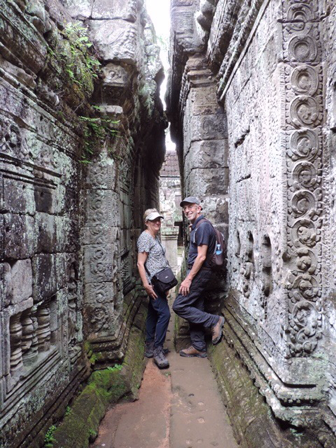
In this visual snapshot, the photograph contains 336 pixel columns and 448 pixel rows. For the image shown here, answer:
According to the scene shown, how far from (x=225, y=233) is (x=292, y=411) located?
8.61 ft

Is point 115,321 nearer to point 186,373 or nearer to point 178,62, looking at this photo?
point 186,373

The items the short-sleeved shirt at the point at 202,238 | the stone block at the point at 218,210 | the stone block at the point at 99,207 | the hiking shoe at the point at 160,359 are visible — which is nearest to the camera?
the stone block at the point at 99,207

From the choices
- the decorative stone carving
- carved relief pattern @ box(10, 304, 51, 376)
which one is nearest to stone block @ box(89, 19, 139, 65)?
carved relief pattern @ box(10, 304, 51, 376)

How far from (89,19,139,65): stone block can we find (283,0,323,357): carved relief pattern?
5.24 ft

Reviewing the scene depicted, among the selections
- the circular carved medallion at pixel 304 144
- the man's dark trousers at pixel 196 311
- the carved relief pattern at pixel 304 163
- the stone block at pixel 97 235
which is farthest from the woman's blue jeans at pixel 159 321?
the circular carved medallion at pixel 304 144

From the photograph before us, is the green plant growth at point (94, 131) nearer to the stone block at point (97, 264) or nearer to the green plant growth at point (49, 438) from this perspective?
the stone block at point (97, 264)

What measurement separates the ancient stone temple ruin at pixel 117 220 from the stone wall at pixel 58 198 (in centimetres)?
1

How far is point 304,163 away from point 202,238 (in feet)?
5.86

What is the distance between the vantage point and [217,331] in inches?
148

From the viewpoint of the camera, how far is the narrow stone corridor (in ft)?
8.13

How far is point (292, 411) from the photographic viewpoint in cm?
206

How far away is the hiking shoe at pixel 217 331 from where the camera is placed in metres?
3.72

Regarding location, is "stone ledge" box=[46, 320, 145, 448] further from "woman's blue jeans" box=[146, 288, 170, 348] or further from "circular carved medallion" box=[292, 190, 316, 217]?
"circular carved medallion" box=[292, 190, 316, 217]

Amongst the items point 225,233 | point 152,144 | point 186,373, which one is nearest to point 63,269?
point 186,373
